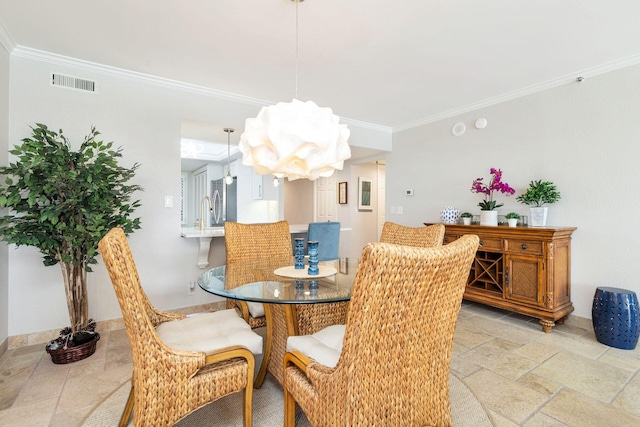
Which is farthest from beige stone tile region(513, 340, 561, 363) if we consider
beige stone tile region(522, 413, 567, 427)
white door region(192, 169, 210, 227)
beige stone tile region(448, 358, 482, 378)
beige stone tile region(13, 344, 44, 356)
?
white door region(192, 169, 210, 227)

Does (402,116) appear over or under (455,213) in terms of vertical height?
over

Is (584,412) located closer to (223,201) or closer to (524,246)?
(524,246)

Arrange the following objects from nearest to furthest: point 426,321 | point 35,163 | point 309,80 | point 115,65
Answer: point 426,321 < point 35,163 < point 115,65 < point 309,80

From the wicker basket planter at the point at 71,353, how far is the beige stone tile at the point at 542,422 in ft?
9.56

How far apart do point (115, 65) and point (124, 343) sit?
94.9 inches

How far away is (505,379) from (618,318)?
4.19 ft

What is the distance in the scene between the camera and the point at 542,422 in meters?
1.64

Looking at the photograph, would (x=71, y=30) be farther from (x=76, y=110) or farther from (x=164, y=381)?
(x=164, y=381)

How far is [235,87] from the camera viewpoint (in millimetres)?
3236

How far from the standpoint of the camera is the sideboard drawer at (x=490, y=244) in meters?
3.18

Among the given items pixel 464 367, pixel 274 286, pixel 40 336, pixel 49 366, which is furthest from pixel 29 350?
pixel 464 367

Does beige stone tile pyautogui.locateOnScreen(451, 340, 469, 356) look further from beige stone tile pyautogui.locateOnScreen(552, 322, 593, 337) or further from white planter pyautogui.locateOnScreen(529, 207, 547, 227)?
white planter pyautogui.locateOnScreen(529, 207, 547, 227)

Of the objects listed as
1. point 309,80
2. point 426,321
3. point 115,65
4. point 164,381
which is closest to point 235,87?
point 309,80

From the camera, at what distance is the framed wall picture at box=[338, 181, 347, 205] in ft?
20.0
